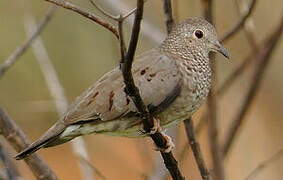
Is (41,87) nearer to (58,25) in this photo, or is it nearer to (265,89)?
(58,25)

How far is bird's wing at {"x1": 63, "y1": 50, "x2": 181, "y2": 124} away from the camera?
2.94 m

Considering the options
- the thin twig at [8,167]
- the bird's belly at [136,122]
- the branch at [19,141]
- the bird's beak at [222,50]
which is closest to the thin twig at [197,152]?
the bird's belly at [136,122]

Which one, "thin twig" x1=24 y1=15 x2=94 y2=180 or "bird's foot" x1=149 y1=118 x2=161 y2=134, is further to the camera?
"thin twig" x1=24 y1=15 x2=94 y2=180

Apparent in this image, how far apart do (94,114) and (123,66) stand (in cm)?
70

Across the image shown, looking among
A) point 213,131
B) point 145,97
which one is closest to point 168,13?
point 145,97

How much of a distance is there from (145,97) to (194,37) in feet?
1.43

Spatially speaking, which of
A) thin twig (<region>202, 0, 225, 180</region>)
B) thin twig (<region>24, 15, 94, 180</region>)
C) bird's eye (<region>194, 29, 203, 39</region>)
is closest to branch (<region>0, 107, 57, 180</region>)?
thin twig (<region>24, 15, 94, 180</region>)

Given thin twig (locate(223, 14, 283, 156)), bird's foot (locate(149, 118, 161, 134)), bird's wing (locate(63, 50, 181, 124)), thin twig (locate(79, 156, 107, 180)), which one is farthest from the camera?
thin twig (locate(223, 14, 283, 156))

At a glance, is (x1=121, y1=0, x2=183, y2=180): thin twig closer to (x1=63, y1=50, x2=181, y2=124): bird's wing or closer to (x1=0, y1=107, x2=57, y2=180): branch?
(x1=63, y1=50, x2=181, y2=124): bird's wing

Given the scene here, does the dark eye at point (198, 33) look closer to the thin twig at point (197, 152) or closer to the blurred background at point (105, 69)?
the thin twig at point (197, 152)

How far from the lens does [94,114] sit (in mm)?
2945

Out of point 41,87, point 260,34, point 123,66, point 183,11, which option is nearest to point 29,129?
point 41,87

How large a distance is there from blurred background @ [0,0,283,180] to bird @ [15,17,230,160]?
861 millimetres

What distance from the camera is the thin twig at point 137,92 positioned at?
2.13m
